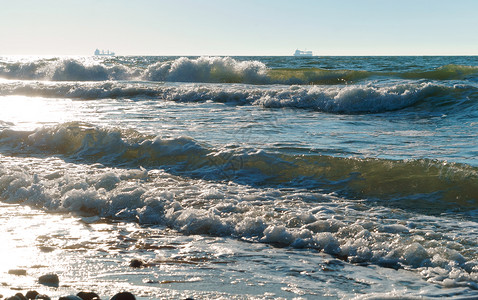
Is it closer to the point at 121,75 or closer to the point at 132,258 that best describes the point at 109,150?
the point at 132,258

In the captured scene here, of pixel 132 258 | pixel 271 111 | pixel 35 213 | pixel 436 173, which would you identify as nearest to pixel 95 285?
pixel 132 258

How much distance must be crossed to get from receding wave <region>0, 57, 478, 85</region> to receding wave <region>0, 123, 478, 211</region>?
587 inches

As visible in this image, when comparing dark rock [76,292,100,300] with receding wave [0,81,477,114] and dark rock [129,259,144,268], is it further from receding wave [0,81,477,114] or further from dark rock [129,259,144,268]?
receding wave [0,81,477,114]

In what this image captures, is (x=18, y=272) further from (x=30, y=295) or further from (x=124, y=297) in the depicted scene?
(x=124, y=297)

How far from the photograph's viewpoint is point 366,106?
1427cm

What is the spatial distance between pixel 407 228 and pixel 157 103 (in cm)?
1325

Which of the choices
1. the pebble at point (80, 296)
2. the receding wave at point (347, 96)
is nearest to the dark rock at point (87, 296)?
the pebble at point (80, 296)

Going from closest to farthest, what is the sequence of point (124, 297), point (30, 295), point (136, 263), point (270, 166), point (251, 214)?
point (124, 297) → point (30, 295) → point (136, 263) → point (251, 214) → point (270, 166)

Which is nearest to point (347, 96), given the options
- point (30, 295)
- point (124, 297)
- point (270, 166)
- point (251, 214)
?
point (270, 166)

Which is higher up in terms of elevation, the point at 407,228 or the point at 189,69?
the point at 189,69

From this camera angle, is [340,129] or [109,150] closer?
[109,150]

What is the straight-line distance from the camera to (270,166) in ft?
22.8

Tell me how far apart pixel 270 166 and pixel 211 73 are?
19.6m

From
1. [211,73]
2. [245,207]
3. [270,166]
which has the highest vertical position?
[211,73]
